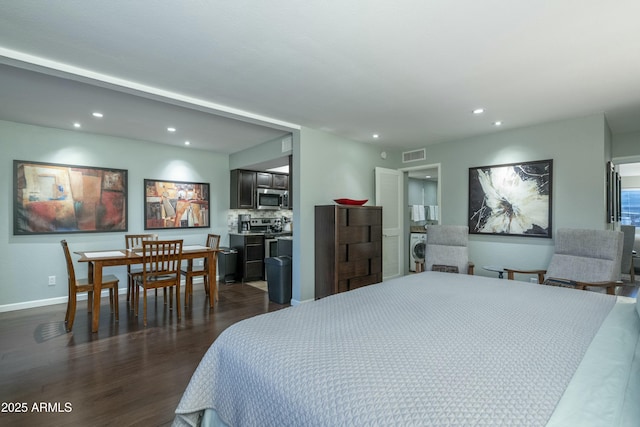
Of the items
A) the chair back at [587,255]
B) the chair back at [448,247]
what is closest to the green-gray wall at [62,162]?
the chair back at [448,247]

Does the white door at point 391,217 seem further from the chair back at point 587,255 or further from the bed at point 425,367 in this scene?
the bed at point 425,367

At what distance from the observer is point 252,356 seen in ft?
4.26

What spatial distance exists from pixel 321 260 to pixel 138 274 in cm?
238

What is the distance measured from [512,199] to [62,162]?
21.3ft

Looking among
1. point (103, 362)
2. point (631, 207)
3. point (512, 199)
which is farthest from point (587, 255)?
point (631, 207)

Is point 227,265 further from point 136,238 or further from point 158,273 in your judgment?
point 158,273

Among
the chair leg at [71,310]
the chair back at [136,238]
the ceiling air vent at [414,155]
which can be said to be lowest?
the chair leg at [71,310]

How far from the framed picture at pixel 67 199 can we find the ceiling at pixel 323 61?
29.6 inches

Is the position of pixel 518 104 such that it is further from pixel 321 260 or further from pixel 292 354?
pixel 292 354

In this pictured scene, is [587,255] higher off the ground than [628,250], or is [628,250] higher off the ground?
[587,255]

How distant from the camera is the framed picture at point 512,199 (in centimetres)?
404

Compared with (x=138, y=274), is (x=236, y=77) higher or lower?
higher

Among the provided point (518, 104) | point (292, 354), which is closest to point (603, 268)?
point (518, 104)

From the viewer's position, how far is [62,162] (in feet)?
14.5
